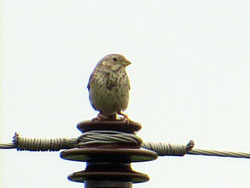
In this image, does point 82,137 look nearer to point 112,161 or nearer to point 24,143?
point 112,161

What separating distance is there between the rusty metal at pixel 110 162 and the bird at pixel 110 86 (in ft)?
8.02

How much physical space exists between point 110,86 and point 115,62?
0.43 m

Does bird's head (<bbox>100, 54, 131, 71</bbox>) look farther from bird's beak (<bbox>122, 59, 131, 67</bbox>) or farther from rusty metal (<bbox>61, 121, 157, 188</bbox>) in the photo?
rusty metal (<bbox>61, 121, 157, 188</bbox>)

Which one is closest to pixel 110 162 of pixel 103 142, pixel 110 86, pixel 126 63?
pixel 103 142

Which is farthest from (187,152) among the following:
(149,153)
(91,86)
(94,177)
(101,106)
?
(91,86)

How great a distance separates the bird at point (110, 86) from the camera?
18.2ft

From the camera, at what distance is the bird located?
218 inches

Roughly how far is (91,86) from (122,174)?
3517mm

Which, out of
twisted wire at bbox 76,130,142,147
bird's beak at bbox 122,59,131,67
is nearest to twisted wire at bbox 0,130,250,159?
twisted wire at bbox 76,130,142,147

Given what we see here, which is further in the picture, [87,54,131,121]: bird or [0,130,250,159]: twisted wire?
[87,54,131,121]: bird

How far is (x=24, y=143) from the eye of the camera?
3510mm

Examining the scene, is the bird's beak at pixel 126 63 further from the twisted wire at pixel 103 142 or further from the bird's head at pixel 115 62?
the twisted wire at pixel 103 142

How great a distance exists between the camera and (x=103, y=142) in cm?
284

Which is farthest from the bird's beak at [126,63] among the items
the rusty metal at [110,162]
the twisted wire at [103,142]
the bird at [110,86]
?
the rusty metal at [110,162]
